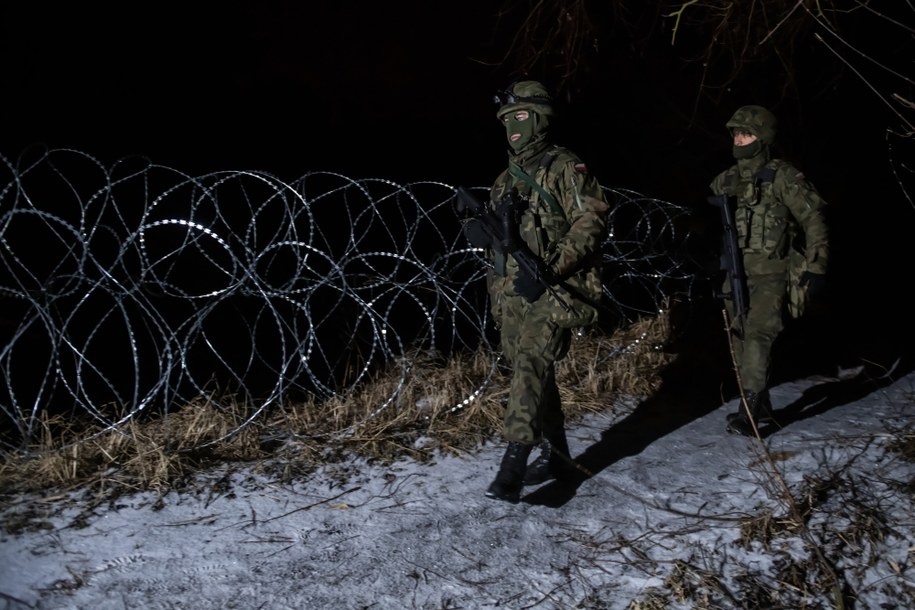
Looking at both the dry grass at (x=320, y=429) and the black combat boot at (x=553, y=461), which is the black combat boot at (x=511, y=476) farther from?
the dry grass at (x=320, y=429)

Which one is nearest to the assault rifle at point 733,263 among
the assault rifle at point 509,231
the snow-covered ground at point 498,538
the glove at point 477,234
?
the snow-covered ground at point 498,538

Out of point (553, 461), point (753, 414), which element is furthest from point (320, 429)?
point (753, 414)

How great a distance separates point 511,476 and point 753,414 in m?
1.71

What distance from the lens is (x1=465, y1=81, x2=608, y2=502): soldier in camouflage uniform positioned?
12.4 ft

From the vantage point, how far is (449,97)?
24.5ft

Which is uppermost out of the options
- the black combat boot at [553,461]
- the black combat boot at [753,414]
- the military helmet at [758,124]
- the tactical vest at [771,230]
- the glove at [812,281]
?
the military helmet at [758,124]

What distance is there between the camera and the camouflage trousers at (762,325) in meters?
4.74

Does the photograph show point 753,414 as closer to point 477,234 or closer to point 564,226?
point 564,226

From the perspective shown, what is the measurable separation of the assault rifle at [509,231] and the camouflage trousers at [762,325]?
151 cm

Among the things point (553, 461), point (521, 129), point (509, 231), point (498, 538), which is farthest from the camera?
point (553, 461)

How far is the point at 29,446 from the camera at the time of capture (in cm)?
418

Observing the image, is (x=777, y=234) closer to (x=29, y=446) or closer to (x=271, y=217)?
(x=29, y=446)

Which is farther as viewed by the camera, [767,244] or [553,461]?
[767,244]

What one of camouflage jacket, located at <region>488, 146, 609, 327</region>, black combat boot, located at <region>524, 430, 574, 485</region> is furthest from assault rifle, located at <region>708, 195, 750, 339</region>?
black combat boot, located at <region>524, 430, 574, 485</region>
